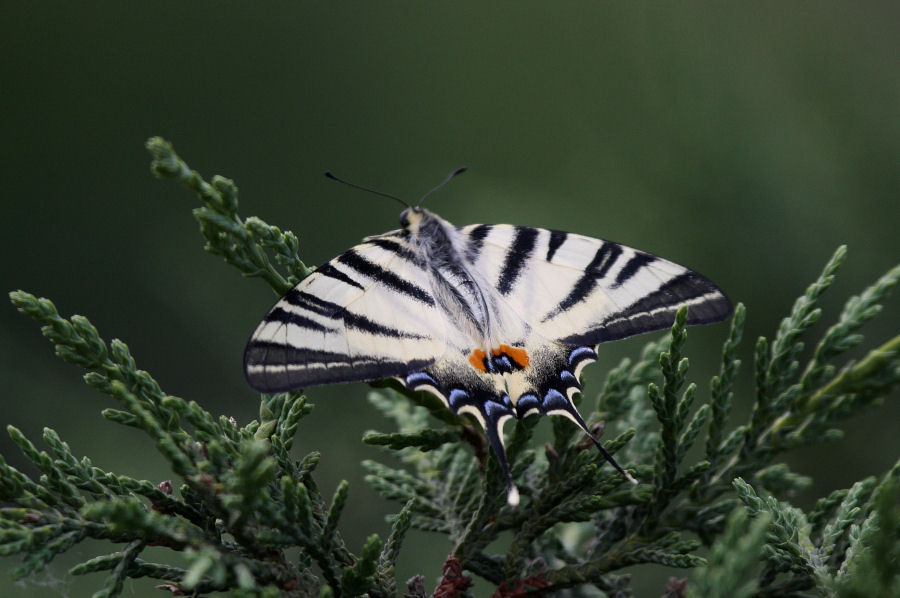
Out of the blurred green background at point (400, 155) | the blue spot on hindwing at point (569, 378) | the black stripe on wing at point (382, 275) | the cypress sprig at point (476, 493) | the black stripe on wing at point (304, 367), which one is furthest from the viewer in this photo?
the blurred green background at point (400, 155)

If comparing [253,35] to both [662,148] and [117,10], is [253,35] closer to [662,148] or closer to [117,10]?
[117,10]

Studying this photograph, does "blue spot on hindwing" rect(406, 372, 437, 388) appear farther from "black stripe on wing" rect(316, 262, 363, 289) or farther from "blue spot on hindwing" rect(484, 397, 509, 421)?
→ "black stripe on wing" rect(316, 262, 363, 289)

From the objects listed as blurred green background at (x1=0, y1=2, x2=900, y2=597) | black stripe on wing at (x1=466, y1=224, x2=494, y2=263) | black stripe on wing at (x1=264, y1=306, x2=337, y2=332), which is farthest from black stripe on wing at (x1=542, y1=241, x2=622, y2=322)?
blurred green background at (x1=0, y1=2, x2=900, y2=597)

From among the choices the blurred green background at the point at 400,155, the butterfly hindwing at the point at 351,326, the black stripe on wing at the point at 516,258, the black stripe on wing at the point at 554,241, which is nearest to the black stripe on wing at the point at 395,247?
the butterfly hindwing at the point at 351,326

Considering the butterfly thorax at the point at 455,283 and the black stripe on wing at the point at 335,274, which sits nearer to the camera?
the black stripe on wing at the point at 335,274

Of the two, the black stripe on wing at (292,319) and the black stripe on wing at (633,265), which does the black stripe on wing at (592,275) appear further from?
the black stripe on wing at (292,319)

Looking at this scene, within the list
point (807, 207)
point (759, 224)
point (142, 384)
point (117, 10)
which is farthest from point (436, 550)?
point (117, 10)
